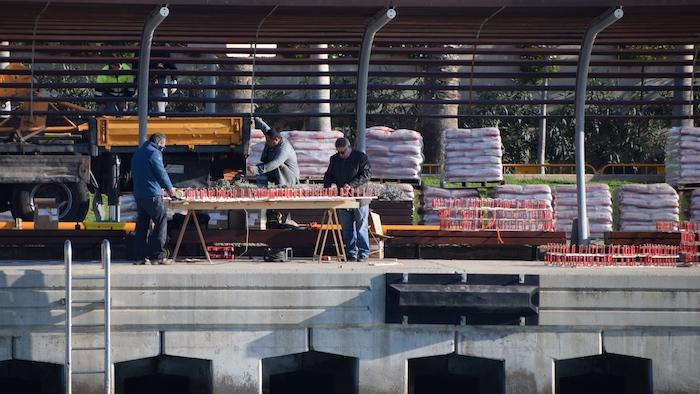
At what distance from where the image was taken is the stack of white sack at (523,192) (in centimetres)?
2225

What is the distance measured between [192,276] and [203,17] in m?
4.86

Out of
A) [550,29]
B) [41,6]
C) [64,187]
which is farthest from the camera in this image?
[64,187]

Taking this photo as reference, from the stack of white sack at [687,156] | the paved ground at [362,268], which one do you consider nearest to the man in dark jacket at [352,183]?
the paved ground at [362,268]

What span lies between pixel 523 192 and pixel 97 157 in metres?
7.10

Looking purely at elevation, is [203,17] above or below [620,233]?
above

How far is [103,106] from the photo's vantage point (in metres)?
25.1

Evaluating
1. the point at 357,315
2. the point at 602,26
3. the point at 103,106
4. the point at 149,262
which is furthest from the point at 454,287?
the point at 103,106

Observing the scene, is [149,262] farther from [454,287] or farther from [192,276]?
[454,287]

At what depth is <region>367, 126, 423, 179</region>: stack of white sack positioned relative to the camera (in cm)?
2277

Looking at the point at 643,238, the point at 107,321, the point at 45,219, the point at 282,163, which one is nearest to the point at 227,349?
the point at 107,321

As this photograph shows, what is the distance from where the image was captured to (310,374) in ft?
52.3

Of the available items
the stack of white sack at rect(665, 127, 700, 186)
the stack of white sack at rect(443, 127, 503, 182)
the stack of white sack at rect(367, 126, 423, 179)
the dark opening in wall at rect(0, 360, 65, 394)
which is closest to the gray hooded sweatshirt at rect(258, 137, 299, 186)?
the dark opening in wall at rect(0, 360, 65, 394)

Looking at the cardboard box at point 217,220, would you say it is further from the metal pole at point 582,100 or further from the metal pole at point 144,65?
the metal pole at point 582,100

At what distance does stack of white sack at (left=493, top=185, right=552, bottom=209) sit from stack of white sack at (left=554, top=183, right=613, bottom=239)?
57 centimetres
